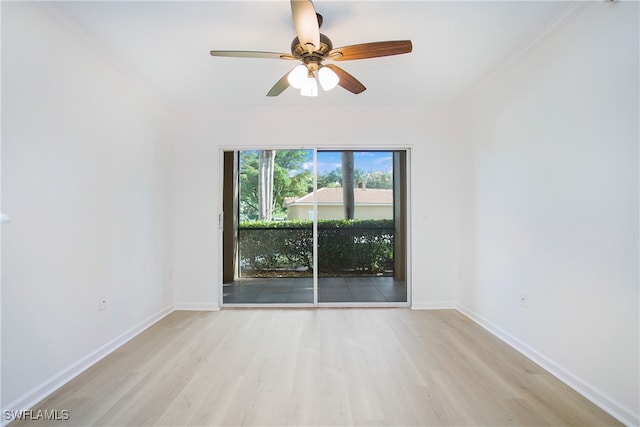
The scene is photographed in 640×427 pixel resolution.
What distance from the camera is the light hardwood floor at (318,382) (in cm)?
164

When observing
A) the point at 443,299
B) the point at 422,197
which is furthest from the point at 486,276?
the point at 422,197

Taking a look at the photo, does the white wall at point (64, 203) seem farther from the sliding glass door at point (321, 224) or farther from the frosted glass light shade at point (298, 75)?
the frosted glass light shade at point (298, 75)

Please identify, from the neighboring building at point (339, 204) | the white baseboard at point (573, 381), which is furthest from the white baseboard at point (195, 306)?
the white baseboard at point (573, 381)

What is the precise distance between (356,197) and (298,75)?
2.05 m

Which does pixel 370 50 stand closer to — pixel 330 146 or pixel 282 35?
pixel 282 35

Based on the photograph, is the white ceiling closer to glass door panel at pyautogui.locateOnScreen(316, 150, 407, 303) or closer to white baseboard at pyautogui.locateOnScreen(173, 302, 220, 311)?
glass door panel at pyautogui.locateOnScreen(316, 150, 407, 303)

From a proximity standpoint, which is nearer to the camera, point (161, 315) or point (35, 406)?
point (35, 406)

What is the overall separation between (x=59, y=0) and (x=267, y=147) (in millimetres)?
2090

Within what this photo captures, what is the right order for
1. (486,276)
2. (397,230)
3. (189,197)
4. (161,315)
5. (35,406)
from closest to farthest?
1. (35,406)
2. (486,276)
3. (161,315)
4. (189,197)
5. (397,230)

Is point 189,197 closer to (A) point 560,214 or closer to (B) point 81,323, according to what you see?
(B) point 81,323

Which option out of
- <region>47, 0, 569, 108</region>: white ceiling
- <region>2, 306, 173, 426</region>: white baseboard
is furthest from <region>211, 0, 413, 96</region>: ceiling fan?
<region>2, 306, 173, 426</region>: white baseboard

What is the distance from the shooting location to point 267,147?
359 centimetres

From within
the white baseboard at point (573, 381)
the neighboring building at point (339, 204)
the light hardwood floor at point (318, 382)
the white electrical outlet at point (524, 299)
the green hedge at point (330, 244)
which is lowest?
the light hardwood floor at point (318, 382)

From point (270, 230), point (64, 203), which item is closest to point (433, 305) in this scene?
point (270, 230)
